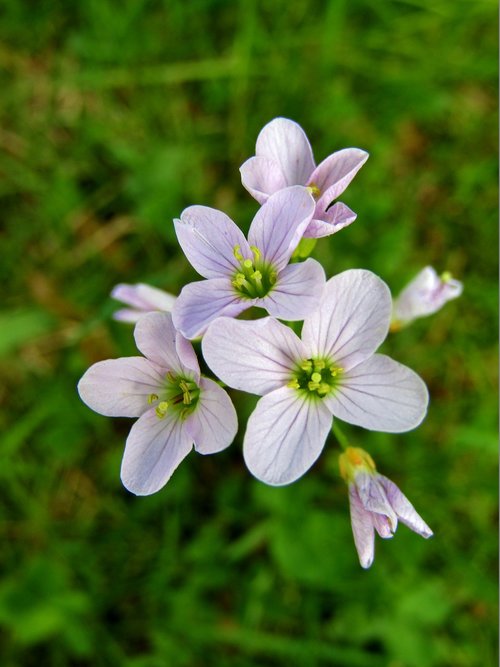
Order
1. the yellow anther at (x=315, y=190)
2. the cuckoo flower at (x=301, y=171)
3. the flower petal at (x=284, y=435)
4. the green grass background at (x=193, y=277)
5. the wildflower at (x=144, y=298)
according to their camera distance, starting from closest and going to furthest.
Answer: the flower petal at (x=284, y=435), the cuckoo flower at (x=301, y=171), the yellow anther at (x=315, y=190), the wildflower at (x=144, y=298), the green grass background at (x=193, y=277)

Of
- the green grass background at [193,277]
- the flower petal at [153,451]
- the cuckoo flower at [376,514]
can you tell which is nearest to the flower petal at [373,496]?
the cuckoo flower at [376,514]

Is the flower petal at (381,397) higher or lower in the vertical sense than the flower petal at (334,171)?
lower

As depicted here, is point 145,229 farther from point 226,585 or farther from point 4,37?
point 226,585

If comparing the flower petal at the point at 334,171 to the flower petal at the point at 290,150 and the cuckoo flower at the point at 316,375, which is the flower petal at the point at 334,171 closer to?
the flower petal at the point at 290,150

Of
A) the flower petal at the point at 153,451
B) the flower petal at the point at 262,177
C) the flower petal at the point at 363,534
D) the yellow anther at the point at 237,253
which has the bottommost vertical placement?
the flower petal at the point at 363,534

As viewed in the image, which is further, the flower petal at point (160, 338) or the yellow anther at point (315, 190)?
the yellow anther at point (315, 190)

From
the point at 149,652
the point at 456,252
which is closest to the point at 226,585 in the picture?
the point at 149,652

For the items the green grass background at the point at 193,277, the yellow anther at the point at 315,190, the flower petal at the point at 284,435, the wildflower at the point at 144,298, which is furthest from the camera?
the green grass background at the point at 193,277
